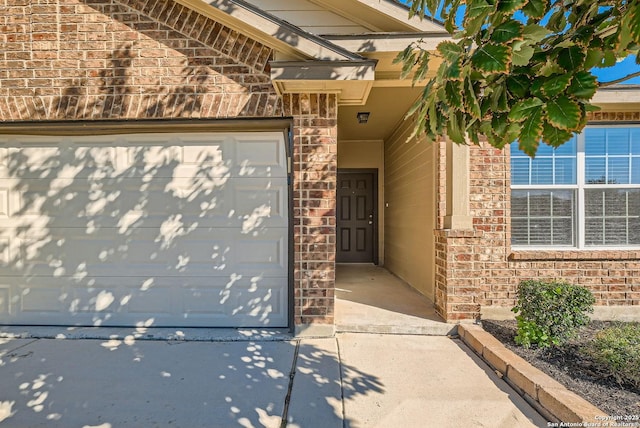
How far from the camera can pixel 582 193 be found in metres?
4.14

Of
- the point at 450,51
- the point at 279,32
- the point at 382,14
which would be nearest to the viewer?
the point at 450,51

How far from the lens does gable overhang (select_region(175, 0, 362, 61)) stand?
3.15 metres

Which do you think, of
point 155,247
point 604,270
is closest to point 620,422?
point 604,270

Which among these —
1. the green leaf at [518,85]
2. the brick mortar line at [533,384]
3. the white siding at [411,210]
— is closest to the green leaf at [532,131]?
the green leaf at [518,85]

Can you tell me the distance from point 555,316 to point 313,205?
271 cm

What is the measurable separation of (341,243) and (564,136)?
7031mm

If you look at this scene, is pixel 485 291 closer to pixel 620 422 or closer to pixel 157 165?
pixel 620 422

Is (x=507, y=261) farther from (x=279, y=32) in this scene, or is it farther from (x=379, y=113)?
(x=279, y=32)

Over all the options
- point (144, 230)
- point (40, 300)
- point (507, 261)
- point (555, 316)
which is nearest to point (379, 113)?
point (507, 261)

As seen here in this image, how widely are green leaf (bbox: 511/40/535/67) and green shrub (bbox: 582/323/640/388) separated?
2.70 meters

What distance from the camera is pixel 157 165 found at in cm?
370

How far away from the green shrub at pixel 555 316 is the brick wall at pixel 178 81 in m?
2.06

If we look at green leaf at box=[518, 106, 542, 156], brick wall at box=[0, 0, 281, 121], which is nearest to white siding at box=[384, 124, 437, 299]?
brick wall at box=[0, 0, 281, 121]

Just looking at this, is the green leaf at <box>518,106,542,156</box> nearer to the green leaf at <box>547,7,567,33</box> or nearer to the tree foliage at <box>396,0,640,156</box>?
the tree foliage at <box>396,0,640,156</box>
